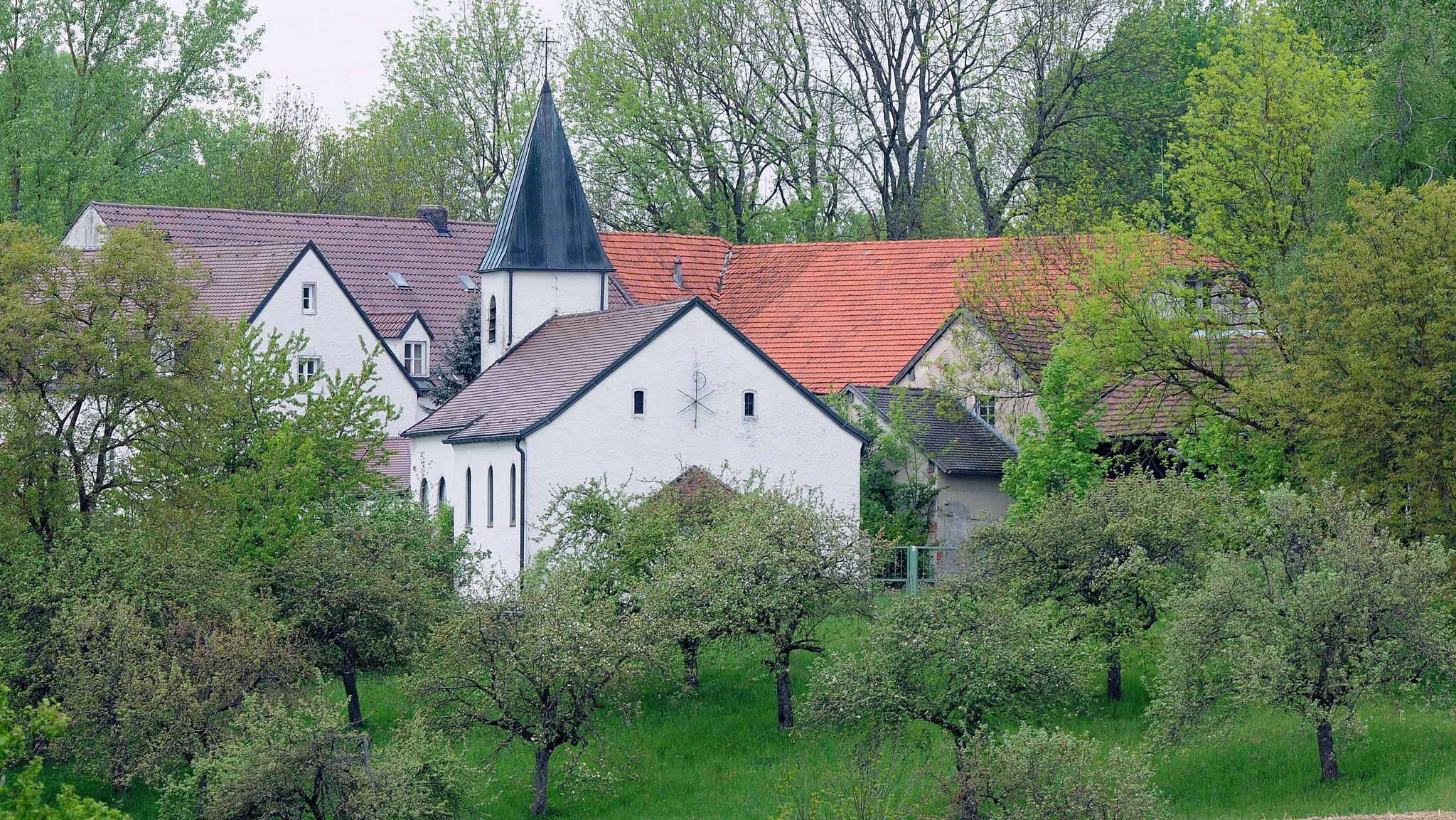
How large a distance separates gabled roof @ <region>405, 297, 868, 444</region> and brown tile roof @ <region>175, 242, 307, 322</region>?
967 centimetres

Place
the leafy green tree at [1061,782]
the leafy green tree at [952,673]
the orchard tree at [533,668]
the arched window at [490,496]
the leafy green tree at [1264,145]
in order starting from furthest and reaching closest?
the leafy green tree at [1264,145], the arched window at [490,496], the orchard tree at [533,668], the leafy green tree at [952,673], the leafy green tree at [1061,782]

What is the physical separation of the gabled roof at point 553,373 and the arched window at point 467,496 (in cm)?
72

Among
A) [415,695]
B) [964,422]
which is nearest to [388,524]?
[415,695]

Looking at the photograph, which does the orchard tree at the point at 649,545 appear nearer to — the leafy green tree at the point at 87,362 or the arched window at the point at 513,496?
the arched window at the point at 513,496

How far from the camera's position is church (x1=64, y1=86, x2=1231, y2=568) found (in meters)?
37.4

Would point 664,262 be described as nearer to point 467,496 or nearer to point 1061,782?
point 467,496

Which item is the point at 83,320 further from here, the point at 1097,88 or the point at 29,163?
the point at 1097,88

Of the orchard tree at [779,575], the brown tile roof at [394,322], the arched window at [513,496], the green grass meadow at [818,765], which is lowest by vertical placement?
the green grass meadow at [818,765]

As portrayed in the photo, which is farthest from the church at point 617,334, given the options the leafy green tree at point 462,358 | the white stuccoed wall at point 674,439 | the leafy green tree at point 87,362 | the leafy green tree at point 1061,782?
the leafy green tree at point 1061,782

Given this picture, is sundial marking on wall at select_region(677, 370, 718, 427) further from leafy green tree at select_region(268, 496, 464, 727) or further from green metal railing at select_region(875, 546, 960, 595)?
leafy green tree at select_region(268, 496, 464, 727)

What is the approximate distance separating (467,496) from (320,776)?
1508cm

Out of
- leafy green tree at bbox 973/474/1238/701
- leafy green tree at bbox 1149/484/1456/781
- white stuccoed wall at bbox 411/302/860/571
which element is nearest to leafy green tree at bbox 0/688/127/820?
leafy green tree at bbox 1149/484/1456/781

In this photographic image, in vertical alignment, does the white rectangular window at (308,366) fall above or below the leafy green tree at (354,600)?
above

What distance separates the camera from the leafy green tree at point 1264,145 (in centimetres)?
3922
